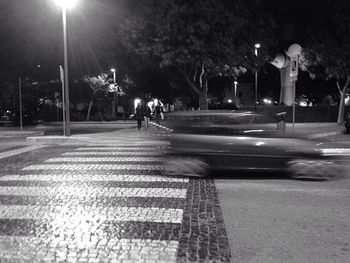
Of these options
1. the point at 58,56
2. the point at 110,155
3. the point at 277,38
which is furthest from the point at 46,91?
the point at 110,155

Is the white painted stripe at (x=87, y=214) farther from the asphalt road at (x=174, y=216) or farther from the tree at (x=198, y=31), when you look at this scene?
the tree at (x=198, y=31)

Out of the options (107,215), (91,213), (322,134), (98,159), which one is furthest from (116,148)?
(322,134)

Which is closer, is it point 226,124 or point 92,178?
point 226,124

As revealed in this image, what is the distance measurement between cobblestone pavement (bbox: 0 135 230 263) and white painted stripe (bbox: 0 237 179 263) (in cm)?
1

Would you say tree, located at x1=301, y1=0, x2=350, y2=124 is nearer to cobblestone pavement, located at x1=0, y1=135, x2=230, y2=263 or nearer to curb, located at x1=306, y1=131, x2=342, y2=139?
curb, located at x1=306, y1=131, x2=342, y2=139

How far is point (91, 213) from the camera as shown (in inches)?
271

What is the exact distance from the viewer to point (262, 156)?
9477 mm

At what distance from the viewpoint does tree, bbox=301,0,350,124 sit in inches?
1244

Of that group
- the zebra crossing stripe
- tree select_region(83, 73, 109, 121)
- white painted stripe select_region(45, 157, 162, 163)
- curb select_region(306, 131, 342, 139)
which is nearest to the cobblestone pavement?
white painted stripe select_region(45, 157, 162, 163)

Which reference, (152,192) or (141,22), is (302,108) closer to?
(141,22)

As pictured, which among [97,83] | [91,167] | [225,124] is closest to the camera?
[225,124]

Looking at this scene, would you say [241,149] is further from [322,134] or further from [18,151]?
[322,134]

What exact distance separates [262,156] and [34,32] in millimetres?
27286

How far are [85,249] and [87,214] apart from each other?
1.68m
